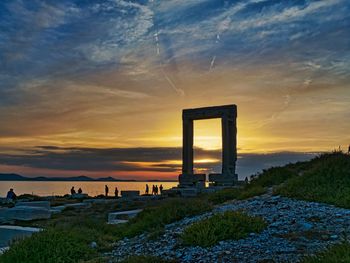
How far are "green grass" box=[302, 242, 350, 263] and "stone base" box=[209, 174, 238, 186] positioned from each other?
30300 mm

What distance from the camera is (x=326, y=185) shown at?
13.1 m

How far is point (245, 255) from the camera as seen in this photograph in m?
7.77

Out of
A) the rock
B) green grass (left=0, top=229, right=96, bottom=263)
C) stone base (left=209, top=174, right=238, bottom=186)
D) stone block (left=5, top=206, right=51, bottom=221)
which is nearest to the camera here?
green grass (left=0, top=229, right=96, bottom=263)

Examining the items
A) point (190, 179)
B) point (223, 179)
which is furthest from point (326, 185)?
point (190, 179)

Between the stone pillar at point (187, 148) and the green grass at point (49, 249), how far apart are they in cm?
3080

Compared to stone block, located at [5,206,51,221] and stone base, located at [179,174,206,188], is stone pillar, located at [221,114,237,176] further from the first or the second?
stone block, located at [5,206,51,221]

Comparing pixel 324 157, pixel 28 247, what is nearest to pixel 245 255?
pixel 28 247

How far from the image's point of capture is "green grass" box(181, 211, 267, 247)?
8.73m

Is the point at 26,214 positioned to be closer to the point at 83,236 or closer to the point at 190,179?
the point at 83,236

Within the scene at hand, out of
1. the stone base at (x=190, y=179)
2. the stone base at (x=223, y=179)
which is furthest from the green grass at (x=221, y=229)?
the stone base at (x=190, y=179)

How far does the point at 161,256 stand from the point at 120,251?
1583 mm

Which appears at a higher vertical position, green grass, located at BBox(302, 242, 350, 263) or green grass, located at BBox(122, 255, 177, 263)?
green grass, located at BBox(302, 242, 350, 263)

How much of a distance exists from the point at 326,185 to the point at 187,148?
28251mm

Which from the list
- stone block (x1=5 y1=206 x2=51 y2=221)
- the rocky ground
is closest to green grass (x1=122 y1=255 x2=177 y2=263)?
the rocky ground
